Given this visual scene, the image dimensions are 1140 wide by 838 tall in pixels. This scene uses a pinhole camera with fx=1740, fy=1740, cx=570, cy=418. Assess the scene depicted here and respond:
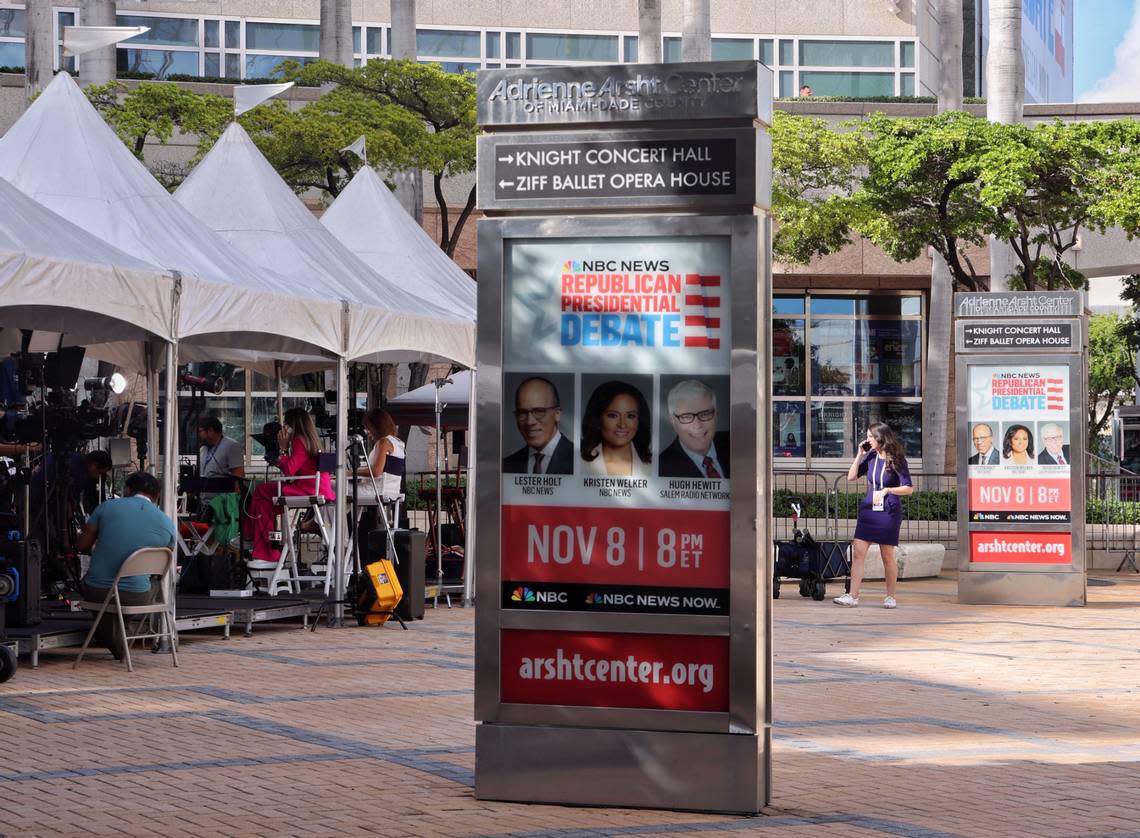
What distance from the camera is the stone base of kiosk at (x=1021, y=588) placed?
728 inches

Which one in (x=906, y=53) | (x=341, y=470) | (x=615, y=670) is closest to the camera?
(x=615, y=670)

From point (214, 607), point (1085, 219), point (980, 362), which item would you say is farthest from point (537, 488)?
point (1085, 219)

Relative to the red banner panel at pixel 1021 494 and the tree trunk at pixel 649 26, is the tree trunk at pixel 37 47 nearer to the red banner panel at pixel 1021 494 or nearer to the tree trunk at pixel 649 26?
the tree trunk at pixel 649 26

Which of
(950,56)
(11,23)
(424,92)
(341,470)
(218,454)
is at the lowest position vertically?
(341,470)

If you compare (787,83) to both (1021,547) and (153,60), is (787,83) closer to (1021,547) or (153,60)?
(153,60)

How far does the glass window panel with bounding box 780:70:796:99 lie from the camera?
152ft

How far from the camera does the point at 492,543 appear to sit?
755cm

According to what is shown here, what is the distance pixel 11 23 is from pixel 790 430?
2272cm

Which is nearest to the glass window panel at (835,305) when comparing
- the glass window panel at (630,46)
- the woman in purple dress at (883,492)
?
the glass window panel at (630,46)

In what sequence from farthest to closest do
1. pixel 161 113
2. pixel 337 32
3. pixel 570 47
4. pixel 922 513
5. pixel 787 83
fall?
pixel 787 83 < pixel 570 47 < pixel 337 32 < pixel 161 113 < pixel 922 513

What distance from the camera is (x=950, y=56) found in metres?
33.8

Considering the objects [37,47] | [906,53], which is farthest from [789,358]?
[37,47]

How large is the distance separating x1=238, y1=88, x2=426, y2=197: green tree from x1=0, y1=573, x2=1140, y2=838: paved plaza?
43.5ft

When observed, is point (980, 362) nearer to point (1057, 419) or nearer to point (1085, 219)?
point (1057, 419)
